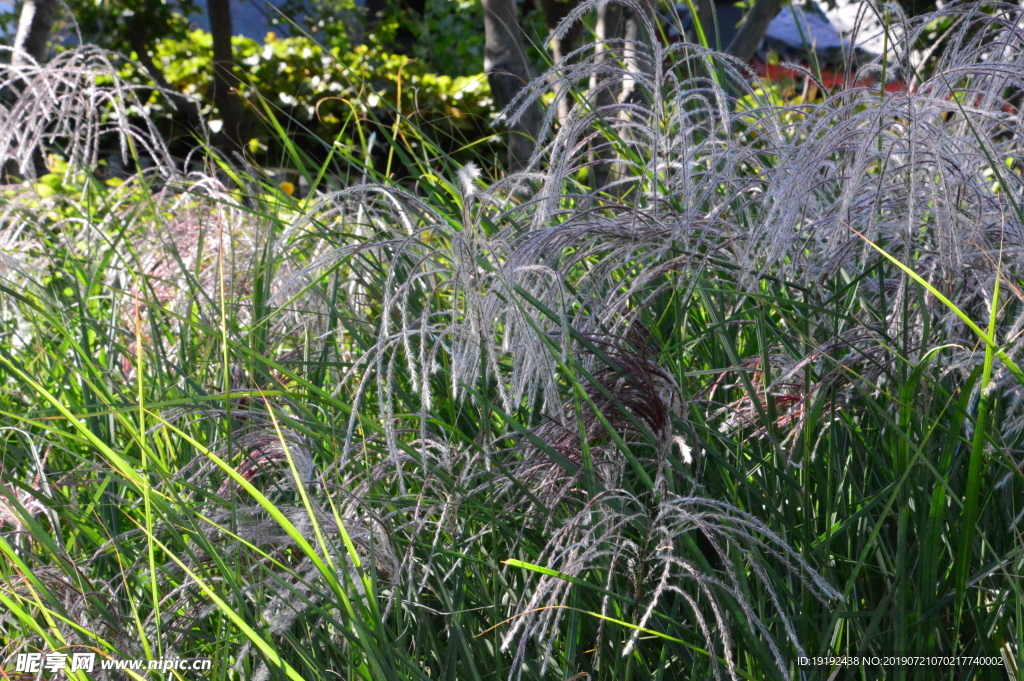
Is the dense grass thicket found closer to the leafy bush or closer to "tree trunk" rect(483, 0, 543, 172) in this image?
"tree trunk" rect(483, 0, 543, 172)

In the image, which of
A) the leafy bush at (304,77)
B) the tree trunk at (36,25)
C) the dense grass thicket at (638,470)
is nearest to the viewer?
the dense grass thicket at (638,470)

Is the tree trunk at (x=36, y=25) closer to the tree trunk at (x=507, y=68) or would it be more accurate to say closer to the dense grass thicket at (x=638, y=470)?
the tree trunk at (x=507, y=68)

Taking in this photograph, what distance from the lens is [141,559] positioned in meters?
1.40

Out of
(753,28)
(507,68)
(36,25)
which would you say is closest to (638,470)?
(507,68)

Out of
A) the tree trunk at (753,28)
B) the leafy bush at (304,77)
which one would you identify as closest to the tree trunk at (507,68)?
the tree trunk at (753,28)

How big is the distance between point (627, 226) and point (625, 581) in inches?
20.3

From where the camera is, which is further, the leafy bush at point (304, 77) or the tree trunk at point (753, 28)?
the leafy bush at point (304, 77)

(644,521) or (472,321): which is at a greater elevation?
(472,321)

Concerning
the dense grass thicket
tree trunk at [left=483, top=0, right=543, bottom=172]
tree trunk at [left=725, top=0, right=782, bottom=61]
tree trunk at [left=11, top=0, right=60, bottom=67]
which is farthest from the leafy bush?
the dense grass thicket

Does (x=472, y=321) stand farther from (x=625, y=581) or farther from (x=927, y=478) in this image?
(x=927, y=478)

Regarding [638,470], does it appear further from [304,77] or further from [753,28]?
[304,77]

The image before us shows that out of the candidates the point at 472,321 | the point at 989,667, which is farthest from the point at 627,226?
the point at 989,667

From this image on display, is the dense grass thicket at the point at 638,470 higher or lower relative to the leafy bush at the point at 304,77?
lower

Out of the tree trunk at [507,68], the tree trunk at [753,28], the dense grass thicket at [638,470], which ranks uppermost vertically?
the tree trunk at [753,28]
